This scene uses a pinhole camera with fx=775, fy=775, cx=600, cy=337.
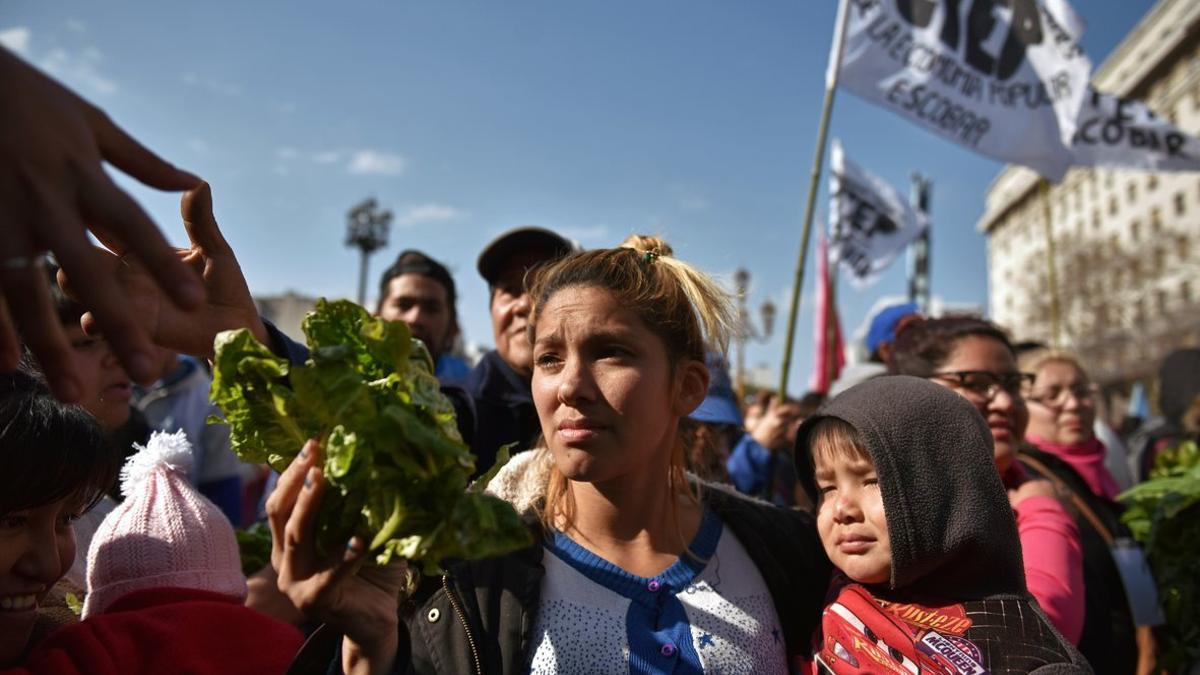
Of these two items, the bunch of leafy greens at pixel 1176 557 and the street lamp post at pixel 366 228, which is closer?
the bunch of leafy greens at pixel 1176 557

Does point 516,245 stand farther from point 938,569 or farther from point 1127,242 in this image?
point 1127,242

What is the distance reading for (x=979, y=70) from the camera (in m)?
6.47

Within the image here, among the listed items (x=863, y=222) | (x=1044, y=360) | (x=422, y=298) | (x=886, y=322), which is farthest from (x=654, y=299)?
(x=863, y=222)

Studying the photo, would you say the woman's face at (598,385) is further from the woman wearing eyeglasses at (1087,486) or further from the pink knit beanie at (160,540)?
the woman wearing eyeglasses at (1087,486)

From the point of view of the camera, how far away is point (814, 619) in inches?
83.0

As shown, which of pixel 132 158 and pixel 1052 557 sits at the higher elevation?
pixel 132 158

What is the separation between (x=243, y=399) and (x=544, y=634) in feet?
3.01

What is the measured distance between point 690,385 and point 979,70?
5664mm

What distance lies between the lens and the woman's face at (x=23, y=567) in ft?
5.24

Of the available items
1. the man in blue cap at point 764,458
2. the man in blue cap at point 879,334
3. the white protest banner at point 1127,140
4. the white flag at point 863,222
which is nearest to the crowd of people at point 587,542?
the man in blue cap at point 879,334

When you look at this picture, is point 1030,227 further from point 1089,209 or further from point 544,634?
point 544,634

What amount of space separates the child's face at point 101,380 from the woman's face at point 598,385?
1.33 metres

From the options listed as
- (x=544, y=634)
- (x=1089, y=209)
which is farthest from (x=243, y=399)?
(x=1089, y=209)

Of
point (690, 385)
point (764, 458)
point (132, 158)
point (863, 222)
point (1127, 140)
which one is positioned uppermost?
point (1127, 140)
